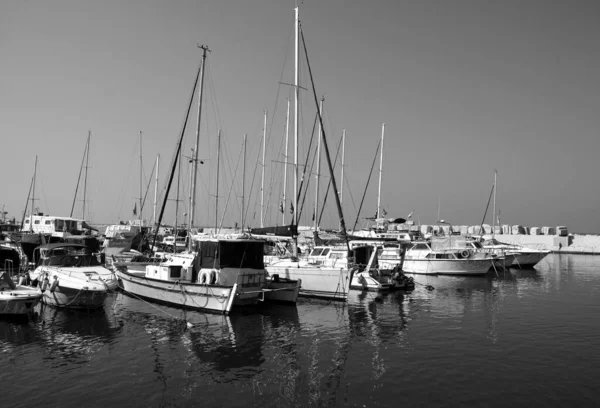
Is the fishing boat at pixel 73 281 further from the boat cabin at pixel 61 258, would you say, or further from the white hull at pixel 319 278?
the white hull at pixel 319 278

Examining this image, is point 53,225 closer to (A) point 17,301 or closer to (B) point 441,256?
(A) point 17,301

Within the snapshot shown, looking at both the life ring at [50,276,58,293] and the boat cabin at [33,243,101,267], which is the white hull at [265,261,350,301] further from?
the life ring at [50,276,58,293]

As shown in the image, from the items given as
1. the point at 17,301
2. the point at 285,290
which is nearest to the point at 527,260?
the point at 285,290

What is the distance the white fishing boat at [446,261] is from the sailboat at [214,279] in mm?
23505

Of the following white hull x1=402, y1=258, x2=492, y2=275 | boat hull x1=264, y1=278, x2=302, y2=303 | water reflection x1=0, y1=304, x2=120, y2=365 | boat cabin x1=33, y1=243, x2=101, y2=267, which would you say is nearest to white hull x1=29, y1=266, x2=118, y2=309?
water reflection x1=0, y1=304, x2=120, y2=365

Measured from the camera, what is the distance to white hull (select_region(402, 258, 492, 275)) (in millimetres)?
42750

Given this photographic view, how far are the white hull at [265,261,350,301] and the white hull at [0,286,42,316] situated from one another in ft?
44.2

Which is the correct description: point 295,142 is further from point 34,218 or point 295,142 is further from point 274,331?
point 34,218

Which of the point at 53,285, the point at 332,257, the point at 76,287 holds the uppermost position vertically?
the point at 332,257

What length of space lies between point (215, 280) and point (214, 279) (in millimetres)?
72

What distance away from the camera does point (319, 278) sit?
26188 mm

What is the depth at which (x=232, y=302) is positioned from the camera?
20.4 meters

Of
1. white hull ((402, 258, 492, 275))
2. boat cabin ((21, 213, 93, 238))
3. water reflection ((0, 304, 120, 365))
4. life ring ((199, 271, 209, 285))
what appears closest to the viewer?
water reflection ((0, 304, 120, 365))

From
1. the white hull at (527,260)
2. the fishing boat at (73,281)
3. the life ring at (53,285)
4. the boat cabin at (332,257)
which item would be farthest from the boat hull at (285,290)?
the white hull at (527,260)
